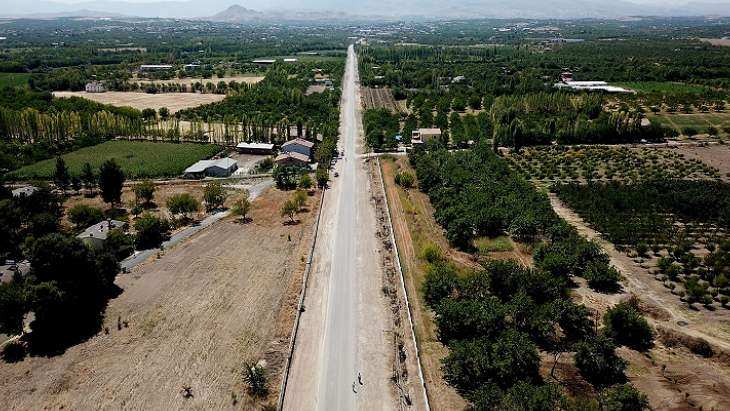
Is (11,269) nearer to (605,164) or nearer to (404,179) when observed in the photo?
(404,179)

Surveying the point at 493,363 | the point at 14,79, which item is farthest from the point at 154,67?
the point at 493,363

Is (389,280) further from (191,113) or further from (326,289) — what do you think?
(191,113)

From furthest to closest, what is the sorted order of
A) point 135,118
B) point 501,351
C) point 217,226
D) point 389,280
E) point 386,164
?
point 135,118 < point 386,164 < point 217,226 < point 389,280 < point 501,351

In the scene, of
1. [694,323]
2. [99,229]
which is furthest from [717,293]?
[99,229]

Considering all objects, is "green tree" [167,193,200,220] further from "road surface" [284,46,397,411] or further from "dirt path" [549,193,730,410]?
"dirt path" [549,193,730,410]

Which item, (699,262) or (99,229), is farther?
(99,229)

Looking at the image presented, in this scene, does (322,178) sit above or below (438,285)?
above
